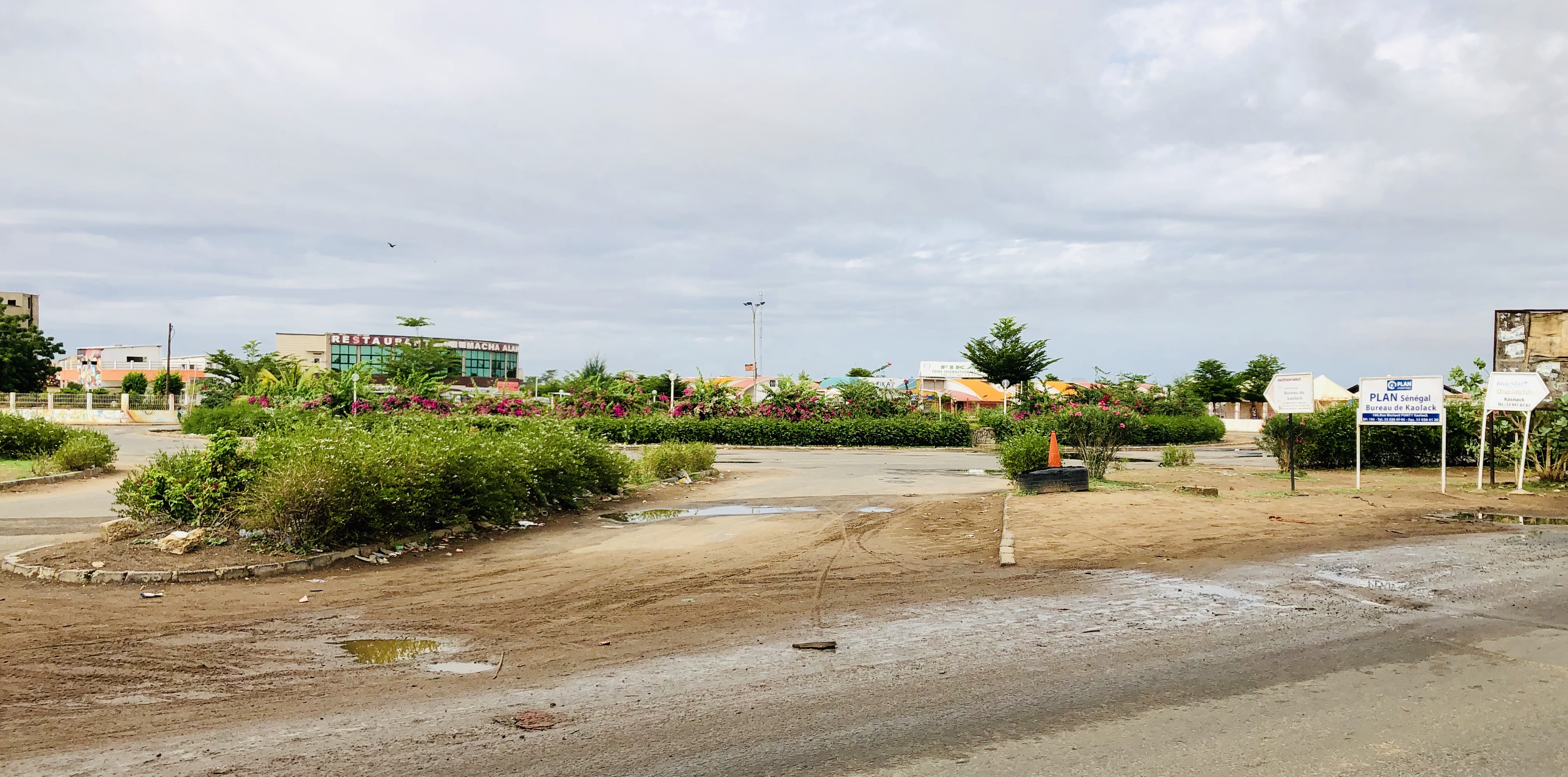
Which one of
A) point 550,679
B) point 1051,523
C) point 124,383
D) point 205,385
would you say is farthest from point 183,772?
point 124,383

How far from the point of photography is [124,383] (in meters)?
83.4

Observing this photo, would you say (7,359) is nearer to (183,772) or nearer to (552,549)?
(552,549)

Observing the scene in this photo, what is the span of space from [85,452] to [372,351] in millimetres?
84927

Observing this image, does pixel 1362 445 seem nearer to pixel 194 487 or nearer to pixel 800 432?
pixel 800 432

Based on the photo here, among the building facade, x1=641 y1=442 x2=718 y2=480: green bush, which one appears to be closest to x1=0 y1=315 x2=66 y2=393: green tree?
the building facade

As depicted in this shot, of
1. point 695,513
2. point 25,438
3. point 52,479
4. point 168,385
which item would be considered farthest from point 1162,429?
point 168,385

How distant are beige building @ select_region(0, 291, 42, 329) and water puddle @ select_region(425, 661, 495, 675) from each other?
384 feet

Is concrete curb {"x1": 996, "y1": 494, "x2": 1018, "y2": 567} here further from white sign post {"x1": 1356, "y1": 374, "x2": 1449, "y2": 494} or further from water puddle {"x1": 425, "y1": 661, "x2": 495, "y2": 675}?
white sign post {"x1": 1356, "y1": 374, "x2": 1449, "y2": 494}

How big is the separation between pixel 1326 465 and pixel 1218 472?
13.1 ft

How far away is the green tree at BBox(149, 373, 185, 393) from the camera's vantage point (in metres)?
72.2

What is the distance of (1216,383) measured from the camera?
72250 mm

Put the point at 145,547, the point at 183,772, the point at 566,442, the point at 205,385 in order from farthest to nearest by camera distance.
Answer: the point at 205,385
the point at 566,442
the point at 145,547
the point at 183,772

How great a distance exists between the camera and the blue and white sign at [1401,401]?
18891 millimetres

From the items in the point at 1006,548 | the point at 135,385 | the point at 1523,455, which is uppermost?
the point at 135,385
